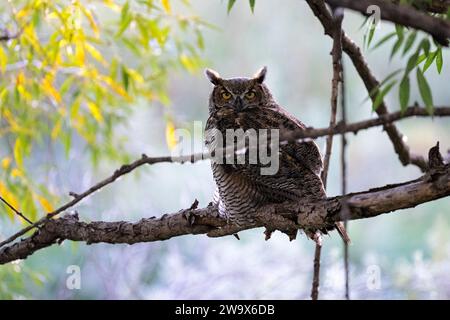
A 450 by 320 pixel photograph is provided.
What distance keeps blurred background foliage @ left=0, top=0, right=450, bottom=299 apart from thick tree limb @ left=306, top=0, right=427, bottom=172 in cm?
15

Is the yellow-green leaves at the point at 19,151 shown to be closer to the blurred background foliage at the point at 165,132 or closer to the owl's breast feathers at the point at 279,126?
the blurred background foliage at the point at 165,132

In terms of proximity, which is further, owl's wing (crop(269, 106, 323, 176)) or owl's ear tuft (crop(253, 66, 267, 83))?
owl's ear tuft (crop(253, 66, 267, 83))

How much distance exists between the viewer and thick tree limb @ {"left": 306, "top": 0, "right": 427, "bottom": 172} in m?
1.62

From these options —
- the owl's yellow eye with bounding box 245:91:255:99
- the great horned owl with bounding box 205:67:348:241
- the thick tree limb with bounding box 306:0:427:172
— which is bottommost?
the great horned owl with bounding box 205:67:348:241

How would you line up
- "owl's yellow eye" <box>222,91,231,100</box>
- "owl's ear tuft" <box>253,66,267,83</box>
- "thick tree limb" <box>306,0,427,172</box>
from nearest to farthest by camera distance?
"thick tree limb" <box>306,0,427,172</box> < "owl's yellow eye" <box>222,91,231,100</box> < "owl's ear tuft" <box>253,66,267,83</box>

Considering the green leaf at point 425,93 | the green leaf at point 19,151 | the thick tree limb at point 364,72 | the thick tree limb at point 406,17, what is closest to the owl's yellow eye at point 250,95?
the thick tree limb at point 364,72

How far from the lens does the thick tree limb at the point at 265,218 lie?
1217 millimetres

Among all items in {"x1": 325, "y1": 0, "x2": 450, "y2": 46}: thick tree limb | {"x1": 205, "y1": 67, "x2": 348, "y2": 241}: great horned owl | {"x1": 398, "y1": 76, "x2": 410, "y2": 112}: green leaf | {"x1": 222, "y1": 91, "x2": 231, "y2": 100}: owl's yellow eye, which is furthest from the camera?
{"x1": 222, "y1": 91, "x2": 231, "y2": 100}: owl's yellow eye

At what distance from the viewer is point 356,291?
2844 mm

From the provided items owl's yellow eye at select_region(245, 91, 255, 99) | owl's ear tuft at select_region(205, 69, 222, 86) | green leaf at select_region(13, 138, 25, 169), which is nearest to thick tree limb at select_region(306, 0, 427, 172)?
owl's yellow eye at select_region(245, 91, 255, 99)

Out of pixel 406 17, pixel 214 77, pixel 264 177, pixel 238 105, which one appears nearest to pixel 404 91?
pixel 406 17

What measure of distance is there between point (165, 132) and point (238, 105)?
2655 mm

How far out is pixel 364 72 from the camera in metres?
1.97

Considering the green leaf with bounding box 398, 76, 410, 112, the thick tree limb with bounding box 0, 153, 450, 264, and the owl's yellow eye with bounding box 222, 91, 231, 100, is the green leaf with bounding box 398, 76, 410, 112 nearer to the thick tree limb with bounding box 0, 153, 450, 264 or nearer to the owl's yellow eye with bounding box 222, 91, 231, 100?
the thick tree limb with bounding box 0, 153, 450, 264
